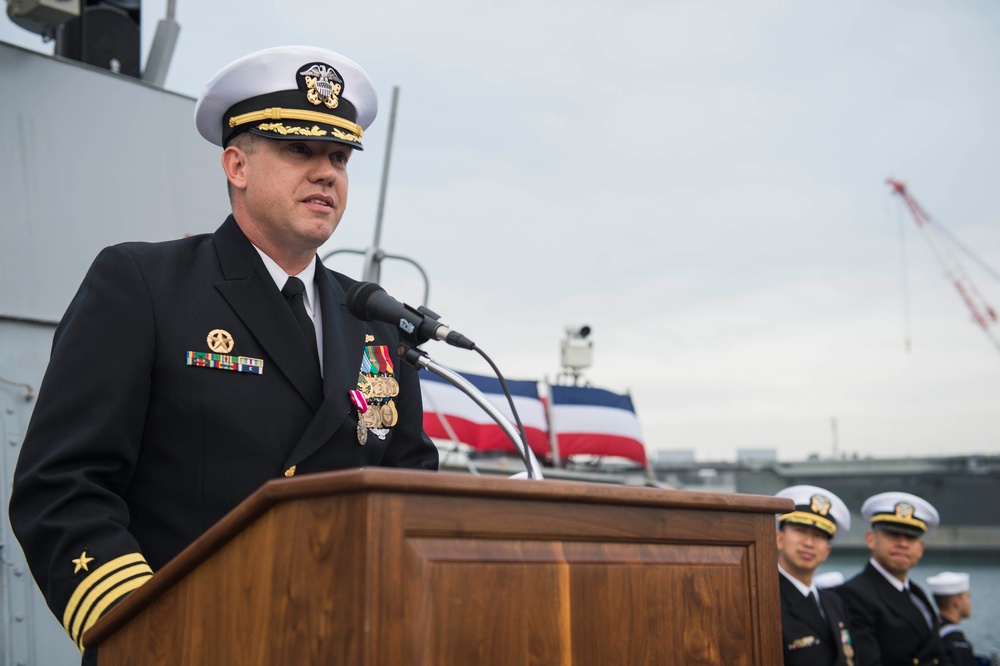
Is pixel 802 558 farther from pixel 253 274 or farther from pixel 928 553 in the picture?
pixel 928 553

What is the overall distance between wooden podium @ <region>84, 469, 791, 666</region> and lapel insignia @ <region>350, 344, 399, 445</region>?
0.70m

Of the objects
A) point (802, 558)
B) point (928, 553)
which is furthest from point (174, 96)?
point (928, 553)

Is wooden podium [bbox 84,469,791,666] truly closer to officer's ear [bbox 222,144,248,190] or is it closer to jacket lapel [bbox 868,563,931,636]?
officer's ear [bbox 222,144,248,190]

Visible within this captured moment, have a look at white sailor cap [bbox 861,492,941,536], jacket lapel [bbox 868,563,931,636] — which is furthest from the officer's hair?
jacket lapel [bbox 868,563,931,636]

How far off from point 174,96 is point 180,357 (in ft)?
10.1

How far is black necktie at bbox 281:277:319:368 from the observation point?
2.06 m

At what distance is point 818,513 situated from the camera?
517 cm

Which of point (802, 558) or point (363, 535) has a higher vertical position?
point (363, 535)

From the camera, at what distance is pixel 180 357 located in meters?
1.85

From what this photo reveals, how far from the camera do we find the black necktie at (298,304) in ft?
6.77

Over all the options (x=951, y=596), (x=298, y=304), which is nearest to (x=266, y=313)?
(x=298, y=304)

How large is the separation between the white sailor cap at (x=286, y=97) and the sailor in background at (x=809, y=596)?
352 centimetres

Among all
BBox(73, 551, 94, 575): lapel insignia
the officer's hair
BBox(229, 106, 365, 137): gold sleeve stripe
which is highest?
BBox(229, 106, 365, 137): gold sleeve stripe

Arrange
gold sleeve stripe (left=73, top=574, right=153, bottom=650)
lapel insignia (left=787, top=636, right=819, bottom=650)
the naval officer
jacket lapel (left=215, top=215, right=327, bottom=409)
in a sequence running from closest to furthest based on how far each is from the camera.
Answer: gold sleeve stripe (left=73, top=574, right=153, bottom=650) → the naval officer → jacket lapel (left=215, top=215, right=327, bottom=409) → lapel insignia (left=787, top=636, right=819, bottom=650)
